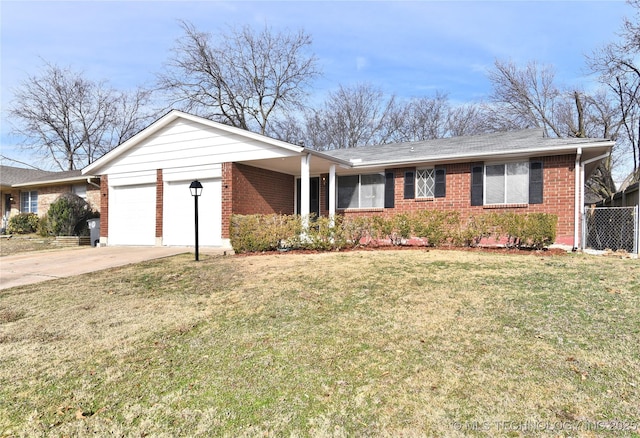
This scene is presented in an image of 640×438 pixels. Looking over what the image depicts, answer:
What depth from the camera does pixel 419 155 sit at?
12.2 m

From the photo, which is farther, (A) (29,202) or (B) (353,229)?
(A) (29,202)

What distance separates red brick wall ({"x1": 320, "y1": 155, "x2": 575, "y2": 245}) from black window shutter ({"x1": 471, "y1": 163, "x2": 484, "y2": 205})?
4.7 inches

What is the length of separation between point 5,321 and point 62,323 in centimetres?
90

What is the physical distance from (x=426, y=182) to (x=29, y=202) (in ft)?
72.0

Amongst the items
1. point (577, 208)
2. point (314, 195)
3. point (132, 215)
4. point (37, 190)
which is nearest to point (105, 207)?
point (132, 215)

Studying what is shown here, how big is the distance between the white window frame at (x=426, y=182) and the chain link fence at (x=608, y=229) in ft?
13.6

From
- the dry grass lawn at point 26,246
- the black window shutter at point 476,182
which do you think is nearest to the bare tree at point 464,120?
the black window shutter at point 476,182

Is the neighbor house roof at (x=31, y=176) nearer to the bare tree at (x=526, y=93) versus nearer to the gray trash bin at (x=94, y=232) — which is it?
the gray trash bin at (x=94, y=232)

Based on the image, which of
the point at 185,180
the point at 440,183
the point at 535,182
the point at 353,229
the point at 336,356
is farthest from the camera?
the point at 185,180

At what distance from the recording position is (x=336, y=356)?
349 centimetres

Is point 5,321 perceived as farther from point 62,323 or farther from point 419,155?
point 419,155

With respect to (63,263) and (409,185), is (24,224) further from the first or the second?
(409,185)

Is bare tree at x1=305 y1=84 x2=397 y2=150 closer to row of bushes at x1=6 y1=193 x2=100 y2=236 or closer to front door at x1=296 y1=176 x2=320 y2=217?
front door at x1=296 y1=176 x2=320 y2=217

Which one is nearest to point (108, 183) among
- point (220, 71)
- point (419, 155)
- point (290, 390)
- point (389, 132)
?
point (419, 155)
